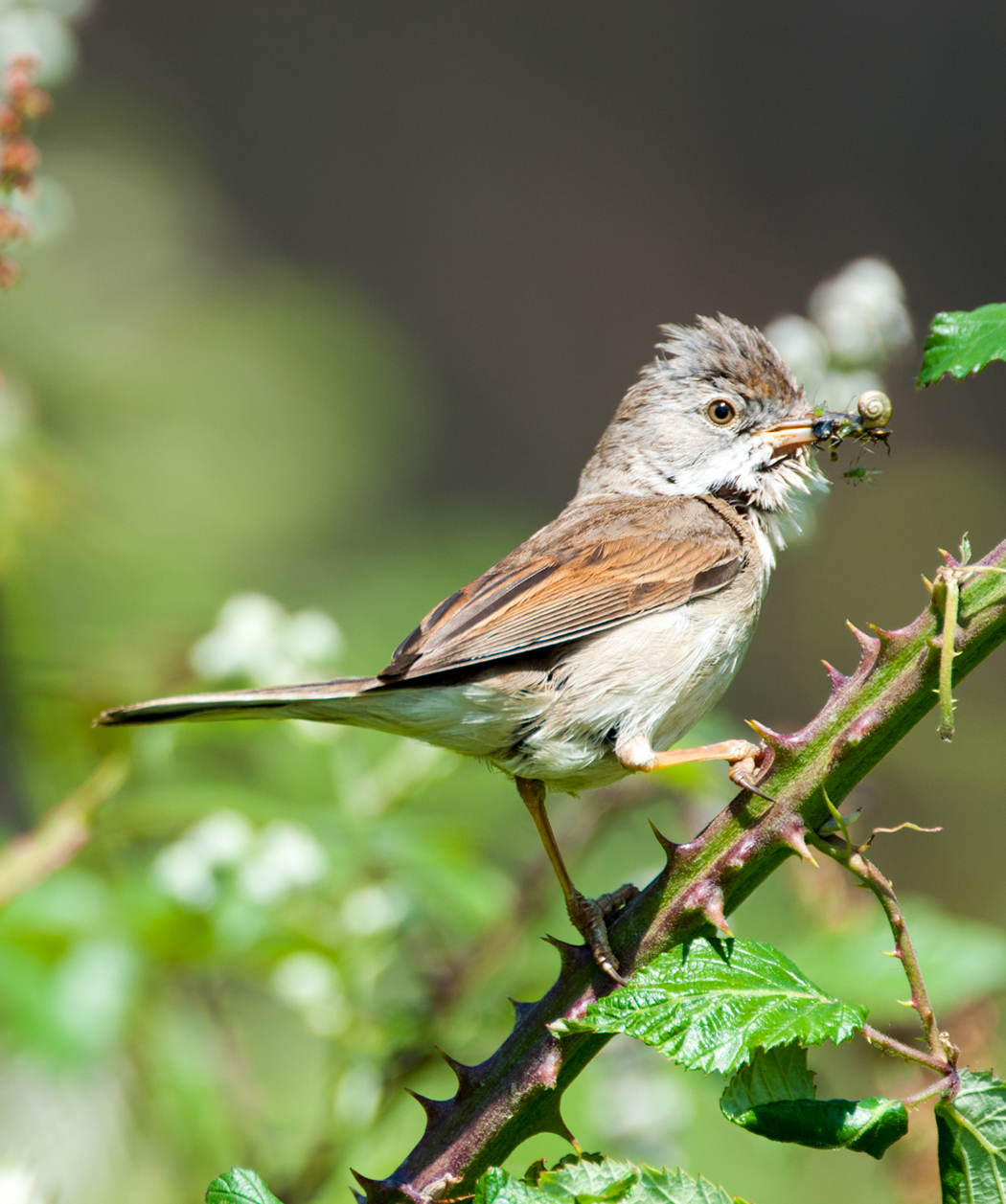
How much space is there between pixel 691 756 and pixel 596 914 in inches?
15.3

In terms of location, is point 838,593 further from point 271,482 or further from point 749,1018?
point 749,1018

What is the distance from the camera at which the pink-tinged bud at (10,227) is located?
181cm

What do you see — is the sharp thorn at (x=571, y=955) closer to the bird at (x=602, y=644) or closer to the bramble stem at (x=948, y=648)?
the bird at (x=602, y=644)

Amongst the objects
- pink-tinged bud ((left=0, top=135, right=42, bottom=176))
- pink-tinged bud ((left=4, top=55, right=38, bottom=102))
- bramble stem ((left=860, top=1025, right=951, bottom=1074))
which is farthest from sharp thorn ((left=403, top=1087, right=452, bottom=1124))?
pink-tinged bud ((left=4, top=55, right=38, bottom=102))

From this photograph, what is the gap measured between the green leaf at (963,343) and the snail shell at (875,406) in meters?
0.83

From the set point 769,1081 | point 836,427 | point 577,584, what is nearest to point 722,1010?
point 769,1081

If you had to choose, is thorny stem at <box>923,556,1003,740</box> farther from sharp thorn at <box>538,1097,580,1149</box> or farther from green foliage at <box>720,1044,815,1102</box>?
sharp thorn at <box>538,1097,580,1149</box>

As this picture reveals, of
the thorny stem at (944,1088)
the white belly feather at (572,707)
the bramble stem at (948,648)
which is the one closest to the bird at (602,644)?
the white belly feather at (572,707)

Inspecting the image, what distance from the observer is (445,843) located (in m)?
2.39

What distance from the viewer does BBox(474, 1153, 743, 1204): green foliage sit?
119cm

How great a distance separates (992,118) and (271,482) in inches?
200

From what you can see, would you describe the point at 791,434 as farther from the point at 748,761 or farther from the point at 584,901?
the point at 584,901

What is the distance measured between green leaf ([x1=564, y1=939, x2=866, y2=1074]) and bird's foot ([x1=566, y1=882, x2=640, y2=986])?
230 millimetres

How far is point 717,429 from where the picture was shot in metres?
3.01
